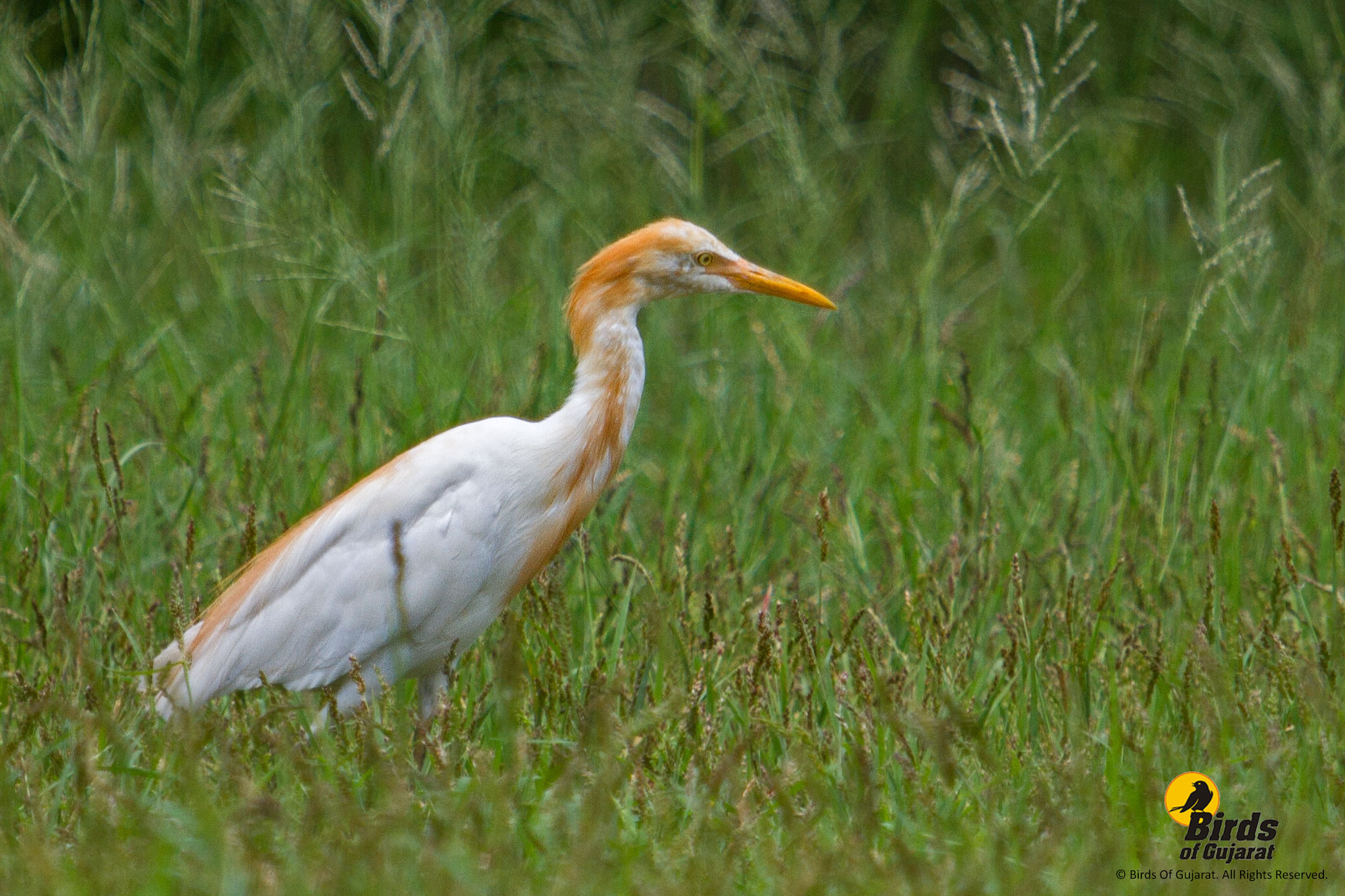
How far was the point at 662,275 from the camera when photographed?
3.25 metres

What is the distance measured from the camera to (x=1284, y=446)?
4.25 meters

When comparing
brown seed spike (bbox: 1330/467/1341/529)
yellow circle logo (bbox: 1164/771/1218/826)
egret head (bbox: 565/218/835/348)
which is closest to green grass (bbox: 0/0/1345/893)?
yellow circle logo (bbox: 1164/771/1218/826)

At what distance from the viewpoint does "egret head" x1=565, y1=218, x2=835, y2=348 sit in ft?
10.5

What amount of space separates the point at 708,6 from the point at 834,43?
70 centimetres

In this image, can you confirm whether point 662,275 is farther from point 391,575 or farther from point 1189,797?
point 1189,797

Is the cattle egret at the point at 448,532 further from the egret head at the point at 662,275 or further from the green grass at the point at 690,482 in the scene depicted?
the green grass at the point at 690,482

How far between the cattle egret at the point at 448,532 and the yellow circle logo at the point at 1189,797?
1363 mm

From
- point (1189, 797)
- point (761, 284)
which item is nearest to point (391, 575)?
point (761, 284)

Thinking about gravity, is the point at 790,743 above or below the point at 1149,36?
below

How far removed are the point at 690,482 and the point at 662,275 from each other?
3.72 ft

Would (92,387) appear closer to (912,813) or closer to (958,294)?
(912,813)

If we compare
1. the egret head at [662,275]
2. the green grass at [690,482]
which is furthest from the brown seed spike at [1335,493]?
the egret head at [662,275]

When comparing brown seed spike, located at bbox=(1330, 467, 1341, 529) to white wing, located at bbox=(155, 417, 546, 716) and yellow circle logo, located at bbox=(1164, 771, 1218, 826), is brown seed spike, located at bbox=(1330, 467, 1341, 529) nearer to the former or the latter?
yellow circle logo, located at bbox=(1164, 771, 1218, 826)

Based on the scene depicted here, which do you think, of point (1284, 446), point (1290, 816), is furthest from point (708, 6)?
point (1290, 816)
